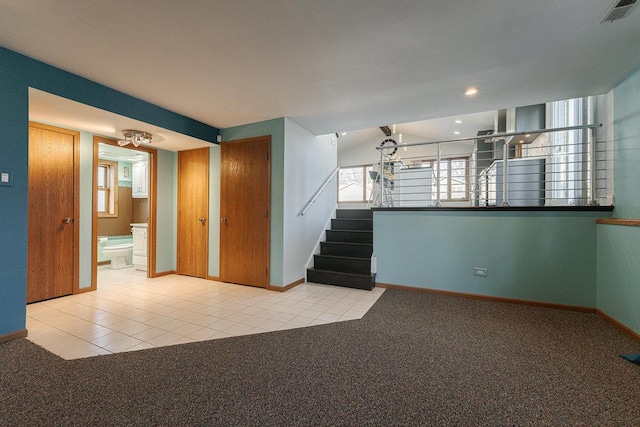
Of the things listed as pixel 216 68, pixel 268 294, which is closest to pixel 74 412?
pixel 268 294

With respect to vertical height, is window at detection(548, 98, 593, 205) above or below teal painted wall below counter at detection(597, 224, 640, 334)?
above

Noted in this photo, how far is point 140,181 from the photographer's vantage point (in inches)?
239

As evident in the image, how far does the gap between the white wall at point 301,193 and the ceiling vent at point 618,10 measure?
319 centimetres

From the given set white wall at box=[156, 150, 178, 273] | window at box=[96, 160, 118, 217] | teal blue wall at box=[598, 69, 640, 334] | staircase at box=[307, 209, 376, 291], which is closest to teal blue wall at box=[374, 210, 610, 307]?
teal blue wall at box=[598, 69, 640, 334]

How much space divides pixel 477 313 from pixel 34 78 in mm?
4894

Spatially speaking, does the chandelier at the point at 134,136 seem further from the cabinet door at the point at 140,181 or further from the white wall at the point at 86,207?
the cabinet door at the point at 140,181

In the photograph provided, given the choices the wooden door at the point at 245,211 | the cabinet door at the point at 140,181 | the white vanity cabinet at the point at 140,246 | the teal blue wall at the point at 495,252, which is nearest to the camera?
the teal blue wall at the point at 495,252

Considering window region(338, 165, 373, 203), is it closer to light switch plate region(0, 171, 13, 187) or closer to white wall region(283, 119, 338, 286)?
white wall region(283, 119, 338, 286)

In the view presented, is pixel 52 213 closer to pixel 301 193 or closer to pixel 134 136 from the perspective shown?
pixel 134 136

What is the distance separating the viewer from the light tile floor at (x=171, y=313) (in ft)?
7.55

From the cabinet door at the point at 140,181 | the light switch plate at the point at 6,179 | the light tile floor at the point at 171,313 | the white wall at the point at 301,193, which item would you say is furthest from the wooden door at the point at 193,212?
the light switch plate at the point at 6,179

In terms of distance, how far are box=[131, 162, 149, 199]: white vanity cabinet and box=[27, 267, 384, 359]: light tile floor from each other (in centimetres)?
247

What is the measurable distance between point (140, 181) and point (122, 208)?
2.91 feet

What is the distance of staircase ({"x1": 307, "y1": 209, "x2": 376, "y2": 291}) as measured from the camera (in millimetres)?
4004
